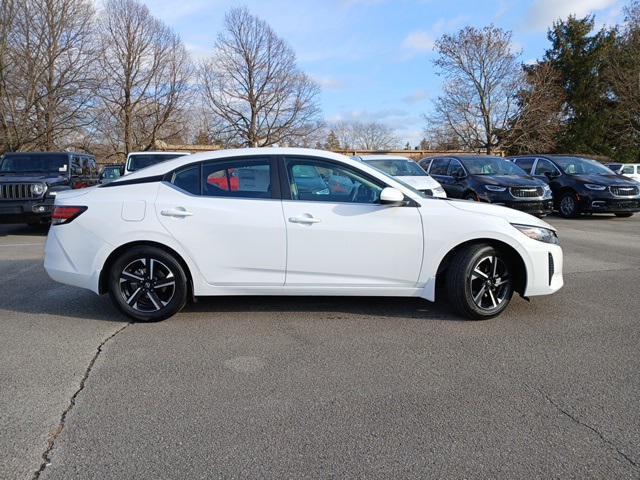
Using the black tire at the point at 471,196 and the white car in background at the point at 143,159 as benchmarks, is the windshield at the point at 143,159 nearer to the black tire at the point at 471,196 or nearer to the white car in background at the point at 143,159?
the white car in background at the point at 143,159

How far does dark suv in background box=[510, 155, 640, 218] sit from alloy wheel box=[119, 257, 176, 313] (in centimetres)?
1251

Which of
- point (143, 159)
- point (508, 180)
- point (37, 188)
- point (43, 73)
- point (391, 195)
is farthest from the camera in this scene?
point (43, 73)

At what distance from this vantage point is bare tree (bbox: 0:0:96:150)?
29.5 meters

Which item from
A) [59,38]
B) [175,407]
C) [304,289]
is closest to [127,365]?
[175,407]

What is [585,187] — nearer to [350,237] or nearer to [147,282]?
[350,237]

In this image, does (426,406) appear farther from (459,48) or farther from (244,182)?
(459,48)

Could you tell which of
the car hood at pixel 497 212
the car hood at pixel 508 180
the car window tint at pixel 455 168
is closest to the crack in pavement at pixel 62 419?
the car hood at pixel 497 212

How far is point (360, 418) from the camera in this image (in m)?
2.92

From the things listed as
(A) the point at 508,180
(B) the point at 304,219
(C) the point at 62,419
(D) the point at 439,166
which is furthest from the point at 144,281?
(D) the point at 439,166

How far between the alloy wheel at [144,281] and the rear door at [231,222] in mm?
339

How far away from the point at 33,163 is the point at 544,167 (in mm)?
14299

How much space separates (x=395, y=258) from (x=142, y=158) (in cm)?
1089

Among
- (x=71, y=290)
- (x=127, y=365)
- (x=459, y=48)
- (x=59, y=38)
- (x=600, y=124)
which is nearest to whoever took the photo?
(x=127, y=365)

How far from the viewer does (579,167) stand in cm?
1461
